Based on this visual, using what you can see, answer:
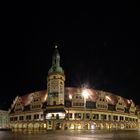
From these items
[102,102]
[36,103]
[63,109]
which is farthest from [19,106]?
[102,102]

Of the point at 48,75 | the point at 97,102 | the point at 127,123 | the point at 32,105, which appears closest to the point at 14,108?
the point at 32,105

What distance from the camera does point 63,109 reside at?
10731 cm

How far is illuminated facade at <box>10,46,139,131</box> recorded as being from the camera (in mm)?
106938

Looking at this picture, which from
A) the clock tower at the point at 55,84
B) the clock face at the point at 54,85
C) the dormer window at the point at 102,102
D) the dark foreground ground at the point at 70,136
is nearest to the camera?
the dark foreground ground at the point at 70,136

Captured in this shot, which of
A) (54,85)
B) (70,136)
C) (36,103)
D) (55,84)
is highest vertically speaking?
(55,84)

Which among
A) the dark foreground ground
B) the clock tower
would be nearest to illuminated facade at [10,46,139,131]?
the clock tower

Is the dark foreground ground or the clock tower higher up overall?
the clock tower

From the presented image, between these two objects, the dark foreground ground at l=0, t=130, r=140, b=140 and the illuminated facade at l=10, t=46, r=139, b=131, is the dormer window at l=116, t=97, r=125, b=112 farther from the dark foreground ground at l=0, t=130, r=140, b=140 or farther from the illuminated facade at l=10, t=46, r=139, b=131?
the dark foreground ground at l=0, t=130, r=140, b=140

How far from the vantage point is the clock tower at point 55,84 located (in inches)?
4296

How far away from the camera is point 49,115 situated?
107 metres

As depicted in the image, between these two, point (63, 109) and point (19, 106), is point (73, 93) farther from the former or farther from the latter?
point (19, 106)

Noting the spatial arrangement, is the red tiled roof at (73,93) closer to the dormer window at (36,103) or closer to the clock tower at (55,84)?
the dormer window at (36,103)

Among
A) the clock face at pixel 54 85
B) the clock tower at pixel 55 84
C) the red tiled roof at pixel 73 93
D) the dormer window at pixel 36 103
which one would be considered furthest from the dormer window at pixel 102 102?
the dormer window at pixel 36 103

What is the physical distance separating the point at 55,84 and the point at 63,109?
10.0m
